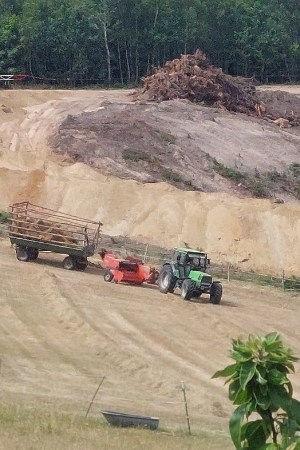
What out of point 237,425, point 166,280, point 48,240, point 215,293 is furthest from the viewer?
point 48,240

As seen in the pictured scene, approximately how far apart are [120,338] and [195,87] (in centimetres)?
4140

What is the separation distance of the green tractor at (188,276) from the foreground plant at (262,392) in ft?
80.7

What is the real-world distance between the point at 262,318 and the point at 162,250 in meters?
10.7

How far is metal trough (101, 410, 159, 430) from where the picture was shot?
16000 mm

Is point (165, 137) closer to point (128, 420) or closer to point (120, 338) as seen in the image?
point (120, 338)

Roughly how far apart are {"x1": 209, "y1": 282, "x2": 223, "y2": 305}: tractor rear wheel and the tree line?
55.3m

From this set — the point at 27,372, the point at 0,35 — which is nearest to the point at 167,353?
the point at 27,372

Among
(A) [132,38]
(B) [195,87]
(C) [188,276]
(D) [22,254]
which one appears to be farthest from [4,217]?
(A) [132,38]

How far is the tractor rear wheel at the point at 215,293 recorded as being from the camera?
3119 centimetres

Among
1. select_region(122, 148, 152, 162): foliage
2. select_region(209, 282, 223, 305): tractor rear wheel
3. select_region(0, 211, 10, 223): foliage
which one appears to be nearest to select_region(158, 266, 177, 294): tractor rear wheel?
select_region(209, 282, 223, 305): tractor rear wheel

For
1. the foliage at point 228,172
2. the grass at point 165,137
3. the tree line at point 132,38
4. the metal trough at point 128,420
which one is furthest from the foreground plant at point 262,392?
the tree line at point 132,38

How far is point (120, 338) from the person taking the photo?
25.7 meters

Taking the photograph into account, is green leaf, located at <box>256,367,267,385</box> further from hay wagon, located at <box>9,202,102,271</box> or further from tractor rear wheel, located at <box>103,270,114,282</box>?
hay wagon, located at <box>9,202,102,271</box>

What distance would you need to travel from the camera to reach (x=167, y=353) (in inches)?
976
